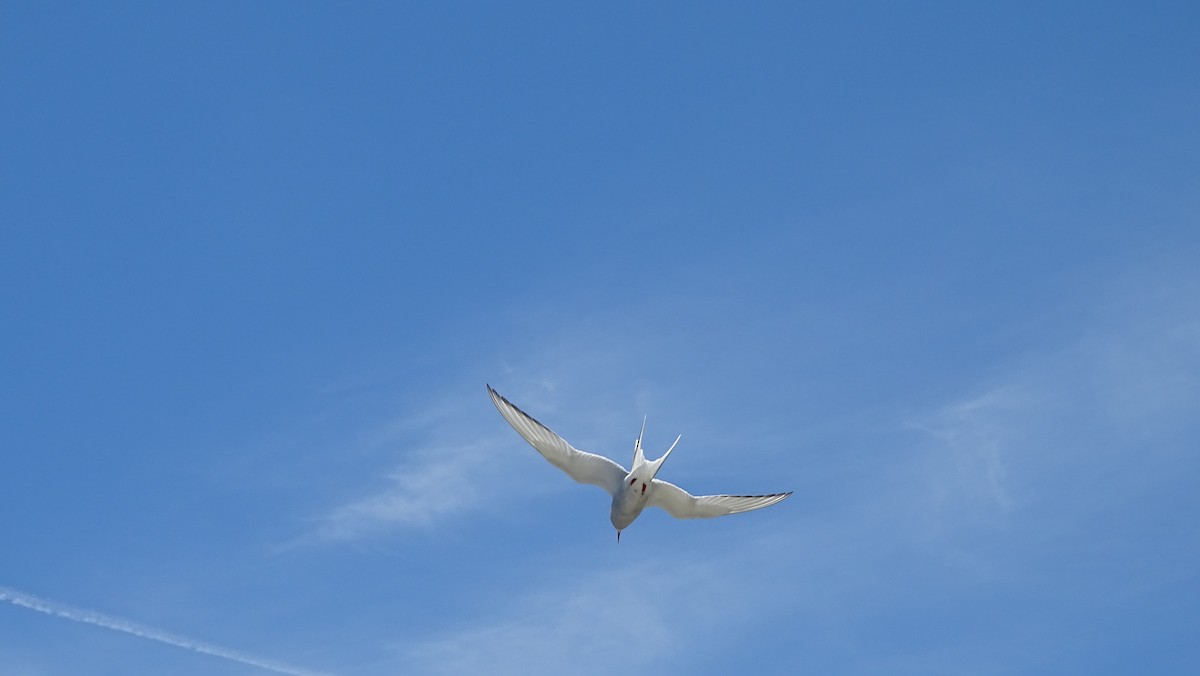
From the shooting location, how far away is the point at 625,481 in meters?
62.9

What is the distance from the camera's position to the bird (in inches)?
2453

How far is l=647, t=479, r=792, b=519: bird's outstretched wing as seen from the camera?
211 feet

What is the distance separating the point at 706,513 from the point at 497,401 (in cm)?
1193

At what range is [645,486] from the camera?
6297 centimetres

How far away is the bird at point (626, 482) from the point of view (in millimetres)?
62312

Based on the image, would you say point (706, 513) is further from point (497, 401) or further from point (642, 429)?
point (497, 401)

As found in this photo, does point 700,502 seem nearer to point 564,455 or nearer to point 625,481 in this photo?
point 625,481

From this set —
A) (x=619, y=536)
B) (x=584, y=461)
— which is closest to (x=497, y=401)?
(x=584, y=461)

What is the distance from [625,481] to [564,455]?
3.13 m

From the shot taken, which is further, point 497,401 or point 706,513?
point 706,513

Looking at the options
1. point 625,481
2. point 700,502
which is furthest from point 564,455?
point 700,502

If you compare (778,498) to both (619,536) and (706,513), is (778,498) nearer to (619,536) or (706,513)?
(706,513)

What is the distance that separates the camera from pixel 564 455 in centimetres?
6362

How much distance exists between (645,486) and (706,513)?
445cm
